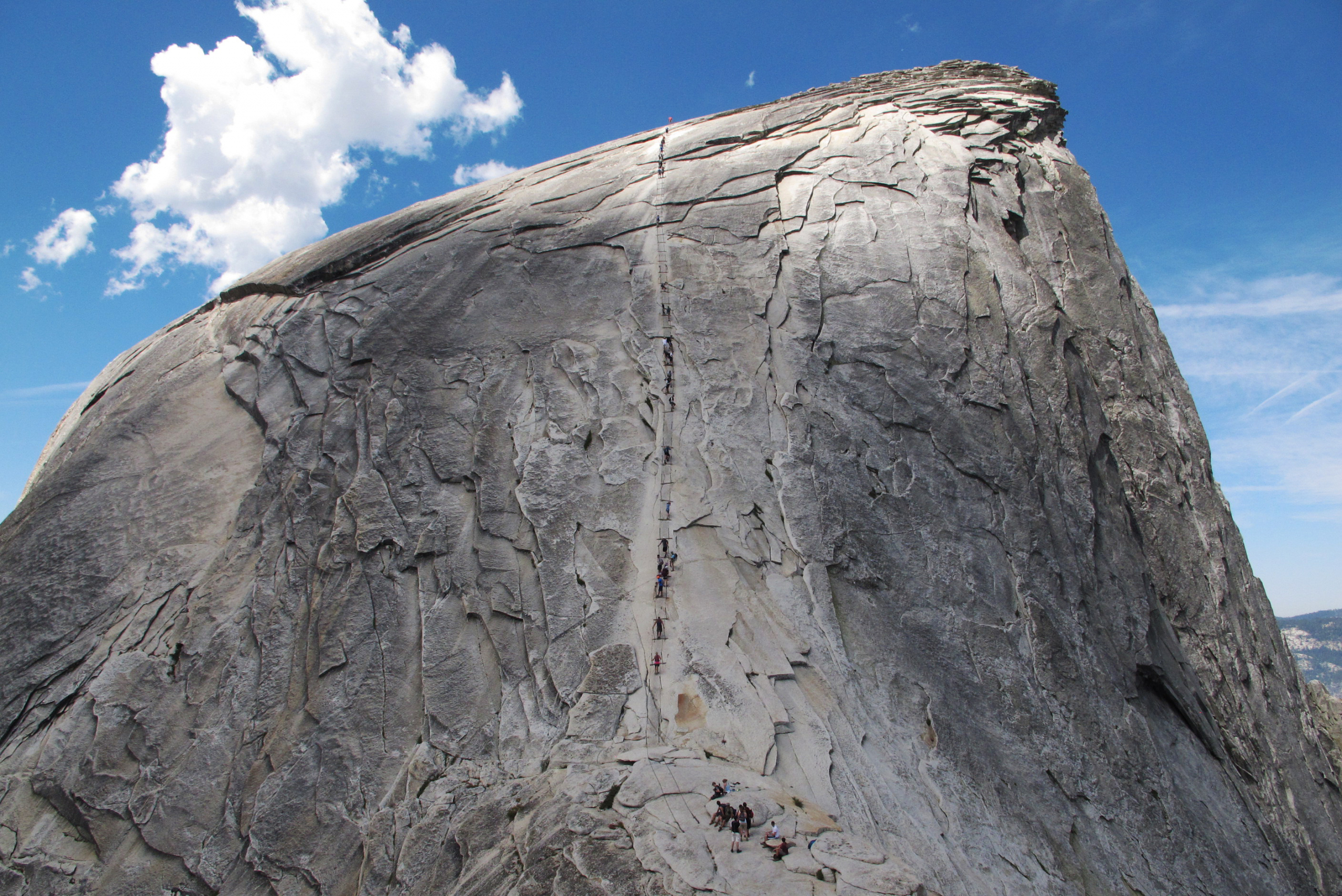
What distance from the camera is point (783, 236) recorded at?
57.8 feet

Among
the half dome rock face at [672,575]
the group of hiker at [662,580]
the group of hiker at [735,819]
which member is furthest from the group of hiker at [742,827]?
the group of hiker at [662,580]

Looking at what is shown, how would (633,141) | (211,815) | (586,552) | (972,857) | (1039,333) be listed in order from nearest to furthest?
(972,857) < (211,815) < (586,552) < (1039,333) < (633,141)

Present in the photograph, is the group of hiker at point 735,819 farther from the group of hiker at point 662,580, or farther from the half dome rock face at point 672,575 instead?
the group of hiker at point 662,580

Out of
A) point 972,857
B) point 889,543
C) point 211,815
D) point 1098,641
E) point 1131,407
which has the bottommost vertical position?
point 972,857

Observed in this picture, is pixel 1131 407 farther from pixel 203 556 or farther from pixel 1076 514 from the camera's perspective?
pixel 203 556

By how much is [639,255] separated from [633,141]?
196 inches

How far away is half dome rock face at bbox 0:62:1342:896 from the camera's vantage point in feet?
39.9

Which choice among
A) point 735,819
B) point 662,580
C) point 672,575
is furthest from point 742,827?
point 672,575

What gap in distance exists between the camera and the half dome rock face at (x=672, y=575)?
12.2m

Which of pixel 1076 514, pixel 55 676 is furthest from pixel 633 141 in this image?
pixel 55 676

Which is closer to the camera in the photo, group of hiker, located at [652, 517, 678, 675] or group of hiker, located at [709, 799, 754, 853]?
group of hiker, located at [709, 799, 754, 853]

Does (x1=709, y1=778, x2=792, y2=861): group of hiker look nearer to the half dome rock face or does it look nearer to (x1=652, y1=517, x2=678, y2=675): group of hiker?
the half dome rock face

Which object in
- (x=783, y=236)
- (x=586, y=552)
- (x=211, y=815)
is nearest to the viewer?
(x=211, y=815)

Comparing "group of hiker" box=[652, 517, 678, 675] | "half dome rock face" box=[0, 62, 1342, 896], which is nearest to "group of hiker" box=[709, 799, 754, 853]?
"half dome rock face" box=[0, 62, 1342, 896]
